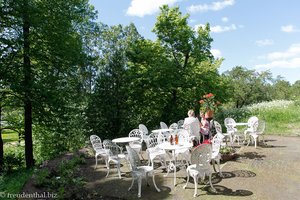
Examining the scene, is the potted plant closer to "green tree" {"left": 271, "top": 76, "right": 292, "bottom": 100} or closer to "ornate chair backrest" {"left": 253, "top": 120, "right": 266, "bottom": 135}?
"ornate chair backrest" {"left": 253, "top": 120, "right": 266, "bottom": 135}

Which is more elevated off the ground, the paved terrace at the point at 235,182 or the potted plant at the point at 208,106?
the potted plant at the point at 208,106

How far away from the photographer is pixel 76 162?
896 cm

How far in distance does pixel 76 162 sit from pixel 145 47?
10.3 m

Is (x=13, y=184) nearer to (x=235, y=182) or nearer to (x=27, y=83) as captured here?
(x=27, y=83)

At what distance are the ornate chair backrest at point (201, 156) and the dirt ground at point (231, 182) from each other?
654mm

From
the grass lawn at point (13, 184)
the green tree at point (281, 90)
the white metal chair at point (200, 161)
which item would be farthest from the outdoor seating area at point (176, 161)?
the green tree at point (281, 90)

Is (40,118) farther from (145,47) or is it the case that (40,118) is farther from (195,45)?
(195,45)

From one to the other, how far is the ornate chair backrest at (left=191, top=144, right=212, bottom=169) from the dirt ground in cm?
65

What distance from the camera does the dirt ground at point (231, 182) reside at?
18.9 feet

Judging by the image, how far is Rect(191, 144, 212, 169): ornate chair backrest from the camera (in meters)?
5.74

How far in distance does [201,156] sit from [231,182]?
51.6 inches

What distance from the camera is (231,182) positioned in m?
6.42

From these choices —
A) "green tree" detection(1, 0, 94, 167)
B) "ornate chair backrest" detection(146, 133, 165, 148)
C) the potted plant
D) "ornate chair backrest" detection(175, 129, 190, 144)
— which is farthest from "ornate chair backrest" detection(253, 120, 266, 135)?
"green tree" detection(1, 0, 94, 167)

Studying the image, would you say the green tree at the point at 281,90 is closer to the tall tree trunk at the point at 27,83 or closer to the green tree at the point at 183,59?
the green tree at the point at 183,59
